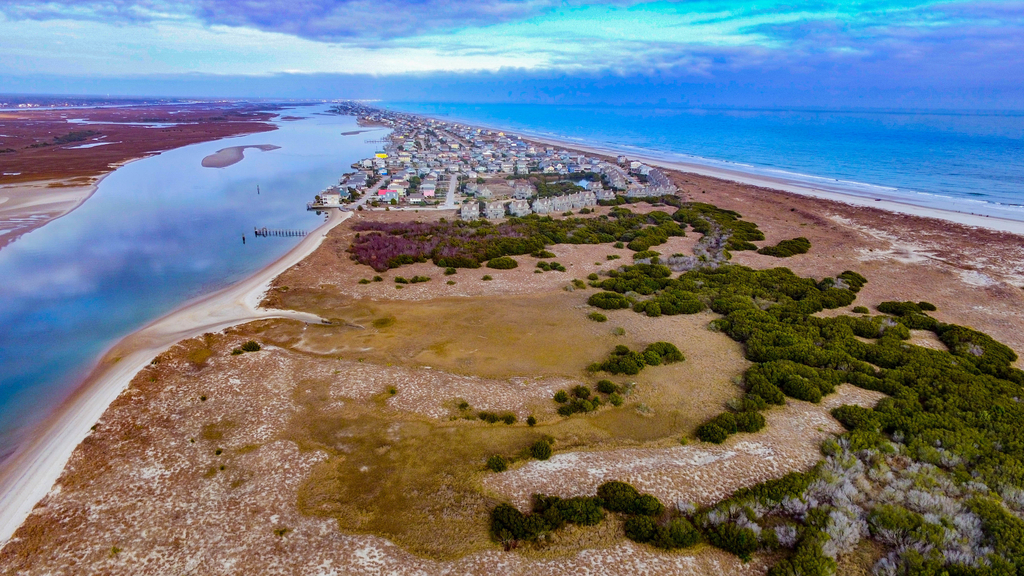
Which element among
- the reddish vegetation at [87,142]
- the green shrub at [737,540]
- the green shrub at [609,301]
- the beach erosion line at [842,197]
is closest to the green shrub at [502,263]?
the green shrub at [609,301]

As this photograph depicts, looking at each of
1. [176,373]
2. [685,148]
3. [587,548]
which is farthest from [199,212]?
[685,148]

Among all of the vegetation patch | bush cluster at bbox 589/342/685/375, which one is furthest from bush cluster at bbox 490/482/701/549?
the vegetation patch

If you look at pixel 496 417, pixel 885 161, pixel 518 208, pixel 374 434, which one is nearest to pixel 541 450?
pixel 496 417

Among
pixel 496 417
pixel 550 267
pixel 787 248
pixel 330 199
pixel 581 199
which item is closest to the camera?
pixel 496 417

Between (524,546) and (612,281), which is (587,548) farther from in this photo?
(612,281)

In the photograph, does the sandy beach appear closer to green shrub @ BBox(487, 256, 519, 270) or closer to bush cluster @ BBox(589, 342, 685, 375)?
green shrub @ BBox(487, 256, 519, 270)

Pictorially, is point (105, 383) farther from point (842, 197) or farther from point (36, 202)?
point (842, 197)
